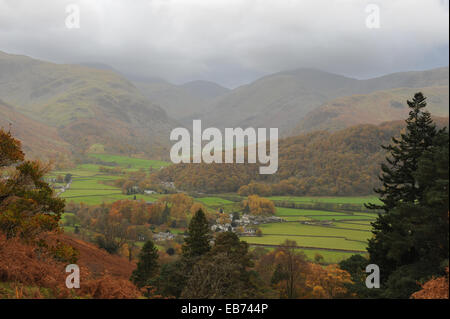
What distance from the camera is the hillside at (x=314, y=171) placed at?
412 feet

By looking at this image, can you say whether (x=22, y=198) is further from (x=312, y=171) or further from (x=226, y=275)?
(x=312, y=171)

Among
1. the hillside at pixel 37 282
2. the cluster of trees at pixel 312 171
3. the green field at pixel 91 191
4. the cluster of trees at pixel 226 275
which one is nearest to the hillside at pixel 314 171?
the cluster of trees at pixel 312 171

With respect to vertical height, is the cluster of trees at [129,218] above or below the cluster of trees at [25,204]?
below

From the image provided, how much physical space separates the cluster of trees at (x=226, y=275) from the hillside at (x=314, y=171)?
309 feet

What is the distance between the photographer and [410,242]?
13.8m

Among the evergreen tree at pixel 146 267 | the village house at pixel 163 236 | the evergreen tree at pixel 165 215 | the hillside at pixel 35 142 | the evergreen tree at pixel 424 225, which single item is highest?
the hillside at pixel 35 142

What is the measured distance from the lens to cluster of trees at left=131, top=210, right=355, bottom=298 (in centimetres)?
1548

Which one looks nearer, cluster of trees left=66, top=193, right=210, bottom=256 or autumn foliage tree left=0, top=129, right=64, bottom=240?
autumn foliage tree left=0, top=129, right=64, bottom=240

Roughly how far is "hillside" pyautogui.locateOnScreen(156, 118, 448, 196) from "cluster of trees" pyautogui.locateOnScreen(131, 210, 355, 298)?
9405cm

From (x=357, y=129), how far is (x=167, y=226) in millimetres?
114015

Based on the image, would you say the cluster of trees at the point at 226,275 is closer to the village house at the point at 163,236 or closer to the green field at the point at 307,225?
the green field at the point at 307,225

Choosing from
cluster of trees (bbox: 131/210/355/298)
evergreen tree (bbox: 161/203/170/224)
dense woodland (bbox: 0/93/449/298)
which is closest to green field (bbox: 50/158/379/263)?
evergreen tree (bbox: 161/203/170/224)

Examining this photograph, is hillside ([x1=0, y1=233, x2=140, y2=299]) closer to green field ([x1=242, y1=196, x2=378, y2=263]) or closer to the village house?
green field ([x1=242, y1=196, x2=378, y2=263])
